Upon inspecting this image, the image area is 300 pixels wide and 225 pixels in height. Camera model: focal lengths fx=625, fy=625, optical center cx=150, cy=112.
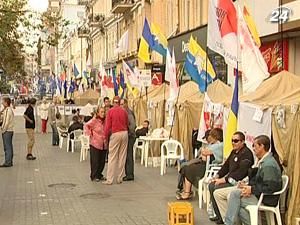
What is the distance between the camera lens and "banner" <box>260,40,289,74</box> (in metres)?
17.7

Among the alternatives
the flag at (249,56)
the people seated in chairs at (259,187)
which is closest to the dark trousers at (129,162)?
the flag at (249,56)

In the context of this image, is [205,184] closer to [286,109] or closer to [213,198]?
[213,198]

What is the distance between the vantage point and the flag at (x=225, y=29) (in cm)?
1074

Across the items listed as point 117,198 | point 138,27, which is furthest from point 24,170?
point 138,27

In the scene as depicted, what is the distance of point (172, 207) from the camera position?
29.8 feet

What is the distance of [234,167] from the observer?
9.59m

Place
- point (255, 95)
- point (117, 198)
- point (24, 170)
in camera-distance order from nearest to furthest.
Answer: point (255, 95) < point (117, 198) < point (24, 170)

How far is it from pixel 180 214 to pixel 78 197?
3731 mm

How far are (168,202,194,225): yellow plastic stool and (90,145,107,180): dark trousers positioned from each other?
549 cm

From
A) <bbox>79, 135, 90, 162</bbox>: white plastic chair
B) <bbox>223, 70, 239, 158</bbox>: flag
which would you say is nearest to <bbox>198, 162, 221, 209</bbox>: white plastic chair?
<bbox>223, 70, 239, 158</bbox>: flag

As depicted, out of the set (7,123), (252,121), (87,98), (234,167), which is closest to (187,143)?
(7,123)

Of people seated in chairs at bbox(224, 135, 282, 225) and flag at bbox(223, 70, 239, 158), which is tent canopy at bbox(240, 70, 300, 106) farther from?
people seated in chairs at bbox(224, 135, 282, 225)

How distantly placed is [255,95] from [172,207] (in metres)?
2.52

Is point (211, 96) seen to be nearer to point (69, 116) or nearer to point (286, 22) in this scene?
point (286, 22)
